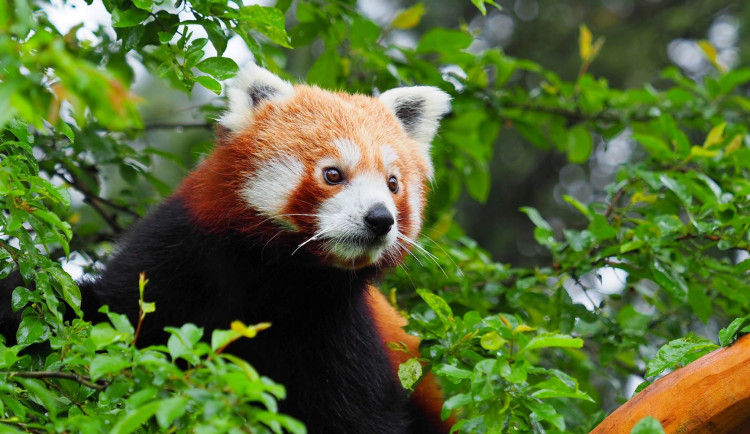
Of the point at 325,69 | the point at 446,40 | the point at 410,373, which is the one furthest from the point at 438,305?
the point at 325,69

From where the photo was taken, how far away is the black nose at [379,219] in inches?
130

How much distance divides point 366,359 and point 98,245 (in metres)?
2.10

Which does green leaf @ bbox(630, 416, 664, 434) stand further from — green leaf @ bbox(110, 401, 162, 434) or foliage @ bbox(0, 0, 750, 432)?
green leaf @ bbox(110, 401, 162, 434)

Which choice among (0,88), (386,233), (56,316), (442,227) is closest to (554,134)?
(442,227)

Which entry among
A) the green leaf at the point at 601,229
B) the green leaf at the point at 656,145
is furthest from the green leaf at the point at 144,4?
the green leaf at the point at 656,145

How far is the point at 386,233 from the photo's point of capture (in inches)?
133

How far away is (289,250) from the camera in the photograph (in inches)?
140

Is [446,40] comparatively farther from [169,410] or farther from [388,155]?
[169,410]

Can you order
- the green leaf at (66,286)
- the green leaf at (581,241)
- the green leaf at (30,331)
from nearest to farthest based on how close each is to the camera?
the green leaf at (30,331) < the green leaf at (66,286) < the green leaf at (581,241)

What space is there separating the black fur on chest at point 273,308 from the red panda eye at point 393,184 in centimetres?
41

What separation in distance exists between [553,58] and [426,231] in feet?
16.0

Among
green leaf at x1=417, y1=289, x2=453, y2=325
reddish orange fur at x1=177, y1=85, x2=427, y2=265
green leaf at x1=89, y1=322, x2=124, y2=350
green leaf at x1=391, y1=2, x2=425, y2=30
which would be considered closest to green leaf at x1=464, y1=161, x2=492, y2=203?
green leaf at x1=391, y1=2, x2=425, y2=30

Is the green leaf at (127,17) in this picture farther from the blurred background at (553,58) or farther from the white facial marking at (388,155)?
the blurred background at (553,58)

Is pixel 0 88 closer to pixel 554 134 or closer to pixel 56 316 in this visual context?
pixel 56 316
